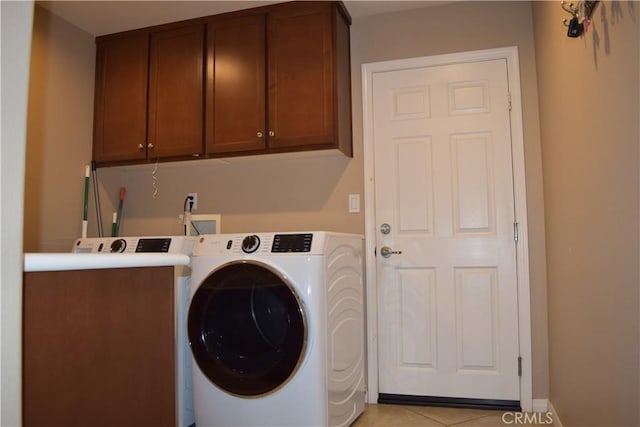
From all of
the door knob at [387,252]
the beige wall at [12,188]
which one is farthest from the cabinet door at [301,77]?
the beige wall at [12,188]

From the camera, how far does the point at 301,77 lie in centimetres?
254

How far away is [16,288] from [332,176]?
2.32m

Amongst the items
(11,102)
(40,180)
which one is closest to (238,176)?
(40,180)

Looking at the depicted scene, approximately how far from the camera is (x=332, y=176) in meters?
2.76

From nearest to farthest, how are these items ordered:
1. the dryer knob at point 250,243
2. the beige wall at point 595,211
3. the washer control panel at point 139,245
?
1. the beige wall at point 595,211
2. the dryer knob at point 250,243
3. the washer control panel at point 139,245

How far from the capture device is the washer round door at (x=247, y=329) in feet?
6.29

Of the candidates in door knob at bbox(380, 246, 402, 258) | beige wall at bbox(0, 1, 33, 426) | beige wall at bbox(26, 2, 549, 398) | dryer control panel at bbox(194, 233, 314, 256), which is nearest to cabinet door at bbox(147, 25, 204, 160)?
beige wall at bbox(26, 2, 549, 398)

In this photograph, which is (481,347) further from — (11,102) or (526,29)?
(11,102)

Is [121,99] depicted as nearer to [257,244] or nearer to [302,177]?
[302,177]

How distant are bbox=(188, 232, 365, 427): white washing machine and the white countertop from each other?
89 centimetres

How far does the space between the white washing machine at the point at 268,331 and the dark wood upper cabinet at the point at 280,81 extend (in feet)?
2.44

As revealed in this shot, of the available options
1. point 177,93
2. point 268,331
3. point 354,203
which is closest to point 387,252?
point 354,203

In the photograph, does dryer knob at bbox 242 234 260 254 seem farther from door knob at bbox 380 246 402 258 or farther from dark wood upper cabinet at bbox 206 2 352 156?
door knob at bbox 380 246 402 258

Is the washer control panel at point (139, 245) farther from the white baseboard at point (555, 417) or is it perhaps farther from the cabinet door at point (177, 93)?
the white baseboard at point (555, 417)
